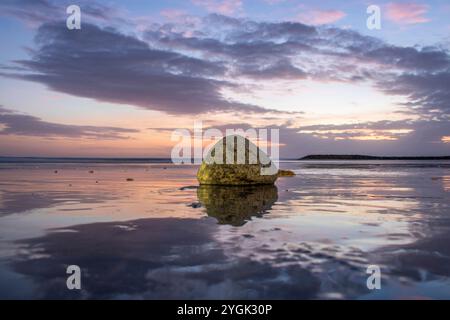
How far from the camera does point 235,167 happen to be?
1225 centimetres

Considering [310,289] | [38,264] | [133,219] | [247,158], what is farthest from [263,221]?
[247,158]

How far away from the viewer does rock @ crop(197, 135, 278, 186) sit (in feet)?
40.2

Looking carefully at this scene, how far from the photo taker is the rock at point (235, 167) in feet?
40.2

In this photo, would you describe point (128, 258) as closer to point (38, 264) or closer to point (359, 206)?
point (38, 264)

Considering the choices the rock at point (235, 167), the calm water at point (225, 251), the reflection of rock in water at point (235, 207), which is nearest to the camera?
the calm water at point (225, 251)

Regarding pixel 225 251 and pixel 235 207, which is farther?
pixel 235 207

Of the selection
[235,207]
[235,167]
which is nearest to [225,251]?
[235,207]

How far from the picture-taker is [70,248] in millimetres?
4027

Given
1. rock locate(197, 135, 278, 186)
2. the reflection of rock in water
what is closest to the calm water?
the reflection of rock in water

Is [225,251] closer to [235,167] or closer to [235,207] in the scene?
[235,207]

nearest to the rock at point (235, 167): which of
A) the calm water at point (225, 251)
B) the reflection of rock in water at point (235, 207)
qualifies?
the reflection of rock in water at point (235, 207)

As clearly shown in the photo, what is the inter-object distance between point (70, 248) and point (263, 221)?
8.82 feet

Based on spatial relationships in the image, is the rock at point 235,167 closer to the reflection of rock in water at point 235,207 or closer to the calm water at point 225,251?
the reflection of rock in water at point 235,207

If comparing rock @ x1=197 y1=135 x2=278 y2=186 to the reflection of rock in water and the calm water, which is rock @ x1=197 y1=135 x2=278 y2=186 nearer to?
the reflection of rock in water
